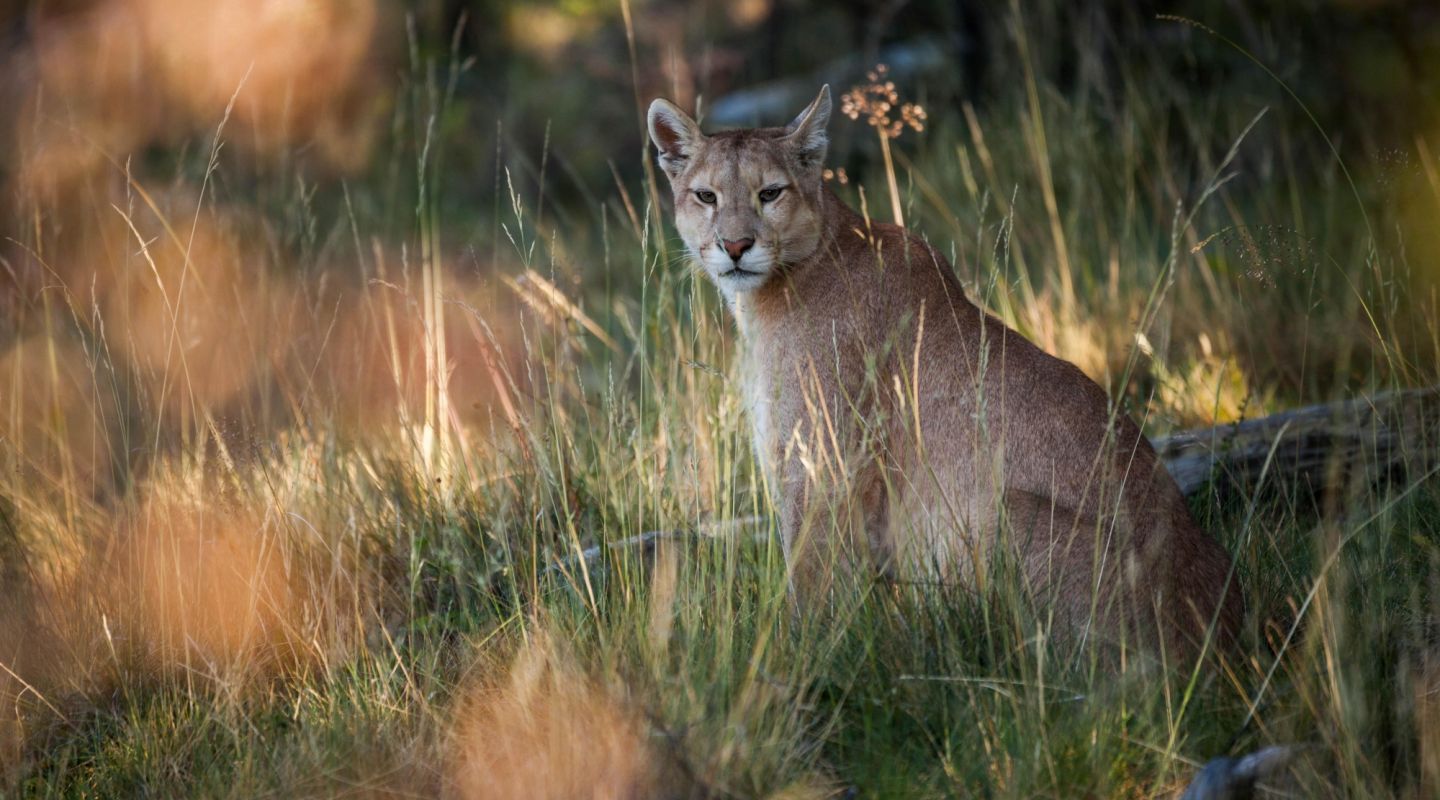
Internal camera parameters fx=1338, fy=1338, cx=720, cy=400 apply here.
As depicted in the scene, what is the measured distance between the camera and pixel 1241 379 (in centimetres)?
635

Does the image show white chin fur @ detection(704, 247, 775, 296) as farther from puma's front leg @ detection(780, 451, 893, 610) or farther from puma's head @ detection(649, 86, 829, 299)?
puma's front leg @ detection(780, 451, 893, 610)

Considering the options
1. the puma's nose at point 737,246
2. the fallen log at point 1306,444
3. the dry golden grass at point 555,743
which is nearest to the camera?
the dry golden grass at point 555,743

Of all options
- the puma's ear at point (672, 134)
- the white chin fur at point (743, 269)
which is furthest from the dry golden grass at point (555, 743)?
the puma's ear at point (672, 134)

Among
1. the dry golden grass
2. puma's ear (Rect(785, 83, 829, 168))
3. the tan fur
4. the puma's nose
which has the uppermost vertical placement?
puma's ear (Rect(785, 83, 829, 168))

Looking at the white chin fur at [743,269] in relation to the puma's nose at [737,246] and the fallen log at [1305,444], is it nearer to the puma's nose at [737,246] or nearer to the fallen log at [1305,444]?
the puma's nose at [737,246]

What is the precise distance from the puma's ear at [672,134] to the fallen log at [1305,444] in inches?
84.1

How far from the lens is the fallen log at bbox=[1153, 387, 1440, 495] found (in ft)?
16.6

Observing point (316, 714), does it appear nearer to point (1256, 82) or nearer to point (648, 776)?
point (648, 776)

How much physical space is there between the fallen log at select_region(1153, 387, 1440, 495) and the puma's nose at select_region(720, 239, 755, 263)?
5.69 feet

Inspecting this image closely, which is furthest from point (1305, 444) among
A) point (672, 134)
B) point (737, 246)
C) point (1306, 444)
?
point (672, 134)

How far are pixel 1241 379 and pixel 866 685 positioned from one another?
360cm

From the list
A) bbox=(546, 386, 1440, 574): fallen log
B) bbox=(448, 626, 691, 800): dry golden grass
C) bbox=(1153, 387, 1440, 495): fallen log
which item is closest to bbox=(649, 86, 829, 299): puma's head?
bbox=(546, 386, 1440, 574): fallen log

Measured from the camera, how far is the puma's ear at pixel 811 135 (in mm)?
5043

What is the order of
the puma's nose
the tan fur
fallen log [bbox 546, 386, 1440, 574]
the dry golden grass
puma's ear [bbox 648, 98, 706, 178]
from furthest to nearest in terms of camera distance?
1. puma's ear [bbox 648, 98, 706, 178]
2. fallen log [bbox 546, 386, 1440, 574]
3. the puma's nose
4. the tan fur
5. the dry golden grass
